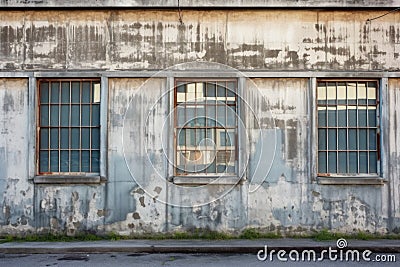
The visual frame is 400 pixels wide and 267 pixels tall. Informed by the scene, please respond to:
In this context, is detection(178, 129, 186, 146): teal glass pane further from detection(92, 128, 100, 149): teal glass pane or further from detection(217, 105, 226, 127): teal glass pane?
detection(92, 128, 100, 149): teal glass pane

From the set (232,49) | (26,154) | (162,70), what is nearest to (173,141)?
(162,70)

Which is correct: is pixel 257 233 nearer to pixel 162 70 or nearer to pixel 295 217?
pixel 295 217

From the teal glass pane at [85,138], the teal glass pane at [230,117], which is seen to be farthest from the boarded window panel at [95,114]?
the teal glass pane at [230,117]

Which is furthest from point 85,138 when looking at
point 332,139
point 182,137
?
point 332,139

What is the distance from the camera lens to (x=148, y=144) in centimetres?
1338

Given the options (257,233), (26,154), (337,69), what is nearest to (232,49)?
(337,69)

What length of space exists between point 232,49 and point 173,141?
102 inches

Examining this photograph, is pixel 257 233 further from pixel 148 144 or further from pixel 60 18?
pixel 60 18

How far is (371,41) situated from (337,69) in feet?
3.53

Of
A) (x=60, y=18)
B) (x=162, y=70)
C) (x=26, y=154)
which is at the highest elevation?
(x=60, y=18)

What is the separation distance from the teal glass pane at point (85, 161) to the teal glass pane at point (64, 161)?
1.20ft

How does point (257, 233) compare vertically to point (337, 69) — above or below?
below

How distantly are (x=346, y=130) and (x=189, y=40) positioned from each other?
14.2 ft

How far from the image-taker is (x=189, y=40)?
13.5 metres
